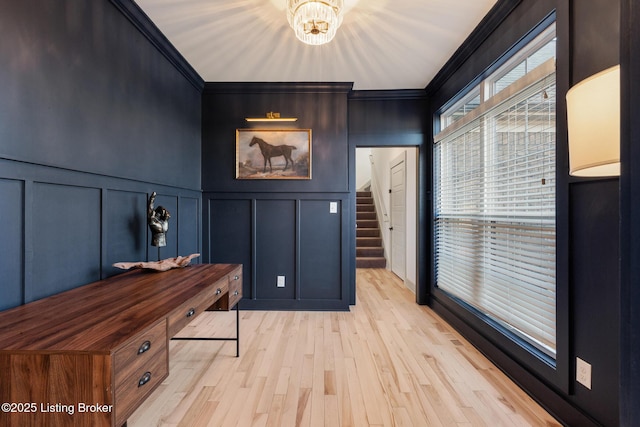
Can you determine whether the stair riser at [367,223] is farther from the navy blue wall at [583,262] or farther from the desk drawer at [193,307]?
the desk drawer at [193,307]

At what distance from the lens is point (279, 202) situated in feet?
11.2

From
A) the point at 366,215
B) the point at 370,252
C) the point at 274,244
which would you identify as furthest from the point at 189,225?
the point at 366,215

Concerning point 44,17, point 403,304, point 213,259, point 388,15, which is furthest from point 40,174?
point 403,304

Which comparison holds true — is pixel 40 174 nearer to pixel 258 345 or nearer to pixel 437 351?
pixel 258 345

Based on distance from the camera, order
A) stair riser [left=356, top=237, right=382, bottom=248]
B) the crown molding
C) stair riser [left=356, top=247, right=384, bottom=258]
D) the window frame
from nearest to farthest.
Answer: the window frame
the crown molding
stair riser [left=356, top=247, right=384, bottom=258]
stair riser [left=356, top=237, right=382, bottom=248]

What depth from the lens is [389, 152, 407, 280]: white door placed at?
15.0 ft

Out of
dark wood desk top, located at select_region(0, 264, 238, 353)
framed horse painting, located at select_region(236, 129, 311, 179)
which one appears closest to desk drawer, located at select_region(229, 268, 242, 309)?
dark wood desk top, located at select_region(0, 264, 238, 353)

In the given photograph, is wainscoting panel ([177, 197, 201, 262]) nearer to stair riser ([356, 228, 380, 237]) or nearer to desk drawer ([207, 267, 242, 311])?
desk drawer ([207, 267, 242, 311])

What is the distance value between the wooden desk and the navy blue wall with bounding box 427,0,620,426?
1844 mm

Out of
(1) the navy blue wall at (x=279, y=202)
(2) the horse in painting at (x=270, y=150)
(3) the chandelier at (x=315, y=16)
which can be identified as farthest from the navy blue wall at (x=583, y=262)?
(2) the horse in painting at (x=270, y=150)

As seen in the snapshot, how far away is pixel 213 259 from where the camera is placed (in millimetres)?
3396

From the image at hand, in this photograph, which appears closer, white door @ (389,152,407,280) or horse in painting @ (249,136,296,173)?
horse in painting @ (249,136,296,173)

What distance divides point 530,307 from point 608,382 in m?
0.55

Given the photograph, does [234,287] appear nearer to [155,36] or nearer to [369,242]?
[155,36]
